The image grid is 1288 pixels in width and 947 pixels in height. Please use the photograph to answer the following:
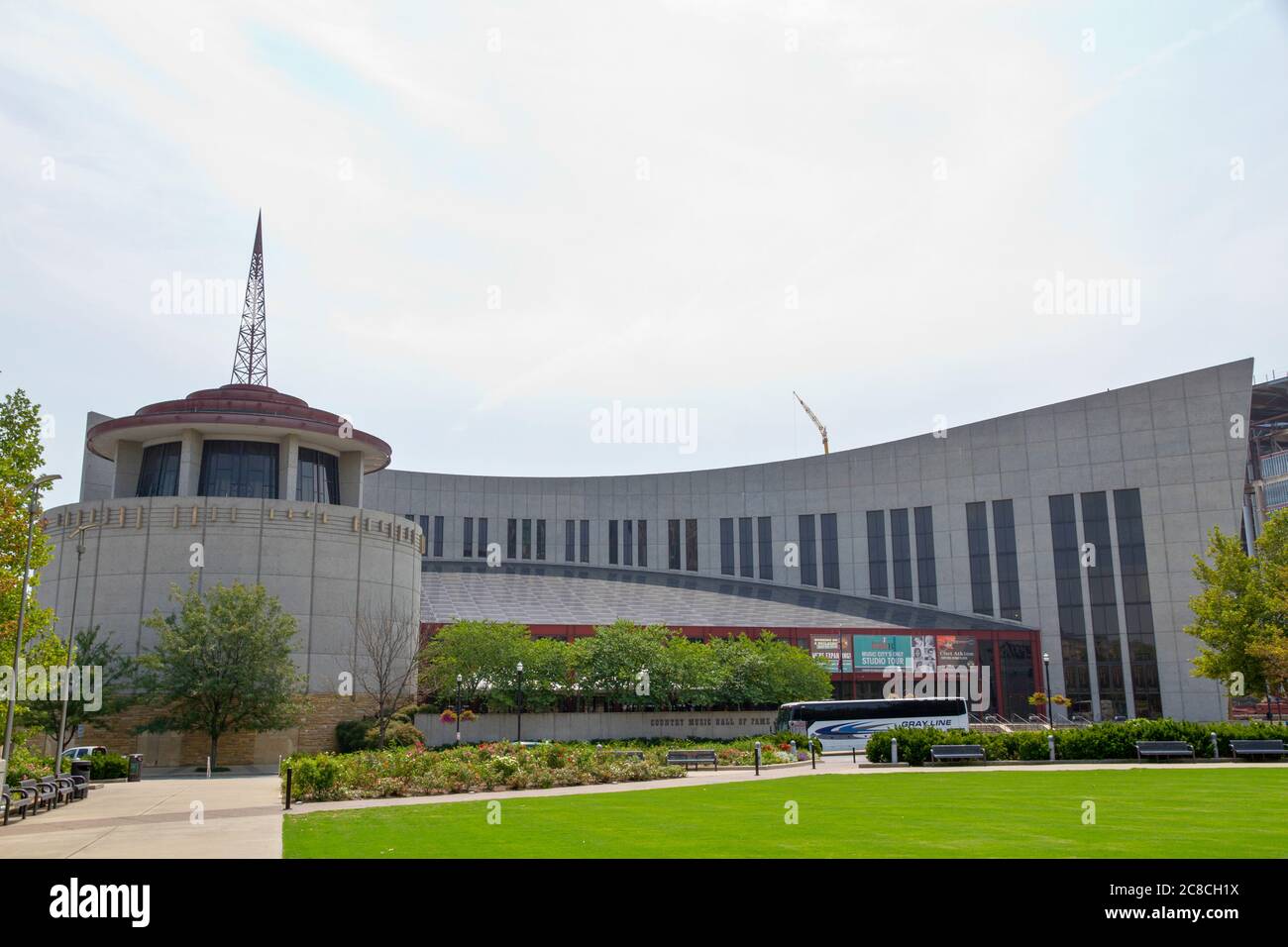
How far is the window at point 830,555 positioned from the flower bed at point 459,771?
49816 mm

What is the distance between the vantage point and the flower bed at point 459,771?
26.6 m

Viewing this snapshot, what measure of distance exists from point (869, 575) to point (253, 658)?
166ft

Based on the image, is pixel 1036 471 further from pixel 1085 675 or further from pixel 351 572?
pixel 351 572

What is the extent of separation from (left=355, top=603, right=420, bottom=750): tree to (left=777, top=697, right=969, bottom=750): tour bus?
1977cm

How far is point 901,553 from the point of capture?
79562 mm

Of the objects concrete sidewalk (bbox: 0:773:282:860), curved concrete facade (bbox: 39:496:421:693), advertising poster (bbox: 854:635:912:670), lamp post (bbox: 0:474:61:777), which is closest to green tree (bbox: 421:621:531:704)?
curved concrete facade (bbox: 39:496:421:693)

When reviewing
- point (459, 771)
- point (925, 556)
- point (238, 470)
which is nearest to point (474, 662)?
point (238, 470)

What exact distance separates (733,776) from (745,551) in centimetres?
5416

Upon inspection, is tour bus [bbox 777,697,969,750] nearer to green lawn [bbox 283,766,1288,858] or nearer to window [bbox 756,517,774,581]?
green lawn [bbox 283,766,1288,858]

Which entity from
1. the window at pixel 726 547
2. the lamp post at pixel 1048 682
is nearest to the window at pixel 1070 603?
the lamp post at pixel 1048 682

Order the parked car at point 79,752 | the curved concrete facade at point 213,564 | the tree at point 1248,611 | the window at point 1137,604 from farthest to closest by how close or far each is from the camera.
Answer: the window at point 1137,604, the curved concrete facade at point 213,564, the tree at point 1248,611, the parked car at point 79,752

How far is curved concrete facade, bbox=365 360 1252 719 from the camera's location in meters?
68.5

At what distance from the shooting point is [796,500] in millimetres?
85625

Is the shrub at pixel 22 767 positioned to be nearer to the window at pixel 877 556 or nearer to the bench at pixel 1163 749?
the bench at pixel 1163 749
